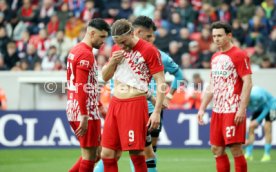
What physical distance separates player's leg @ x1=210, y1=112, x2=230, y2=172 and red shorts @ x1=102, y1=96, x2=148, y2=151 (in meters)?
1.46

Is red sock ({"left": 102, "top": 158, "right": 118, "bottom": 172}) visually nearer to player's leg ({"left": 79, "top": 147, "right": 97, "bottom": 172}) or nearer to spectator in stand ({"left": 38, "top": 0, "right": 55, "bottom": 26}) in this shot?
player's leg ({"left": 79, "top": 147, "right": 97, "bottom": 172})

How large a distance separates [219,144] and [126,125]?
1.74 m

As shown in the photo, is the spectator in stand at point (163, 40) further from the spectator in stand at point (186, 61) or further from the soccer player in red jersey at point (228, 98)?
the soccer player in red jersey at point (228, 98)

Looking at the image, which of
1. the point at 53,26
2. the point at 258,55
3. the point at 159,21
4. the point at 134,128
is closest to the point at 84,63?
the point at 134,128

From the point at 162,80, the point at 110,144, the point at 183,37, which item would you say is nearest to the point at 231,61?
the point at 162,80

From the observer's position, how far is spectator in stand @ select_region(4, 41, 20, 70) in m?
22.3

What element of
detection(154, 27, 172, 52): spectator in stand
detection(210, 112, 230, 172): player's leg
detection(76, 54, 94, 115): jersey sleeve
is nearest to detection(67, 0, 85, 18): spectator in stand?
detection(154, 27, 172, 52): spectator in stand

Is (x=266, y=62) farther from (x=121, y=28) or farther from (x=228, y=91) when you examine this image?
(x=121, y=28)

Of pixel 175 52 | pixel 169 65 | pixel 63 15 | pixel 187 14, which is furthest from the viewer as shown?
pixel 63 15

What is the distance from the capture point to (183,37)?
846 inches

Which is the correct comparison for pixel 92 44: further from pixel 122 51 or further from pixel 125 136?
pixel 125 136

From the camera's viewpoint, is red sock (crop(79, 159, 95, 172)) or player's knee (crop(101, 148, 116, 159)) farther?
red sock (crop(79, 159, 95, 172))

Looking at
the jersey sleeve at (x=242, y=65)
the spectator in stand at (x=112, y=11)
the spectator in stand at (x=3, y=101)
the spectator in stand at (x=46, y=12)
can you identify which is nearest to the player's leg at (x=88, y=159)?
the jersey sleeve at (x=242, y=65)

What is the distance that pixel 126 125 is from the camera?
964 cm
